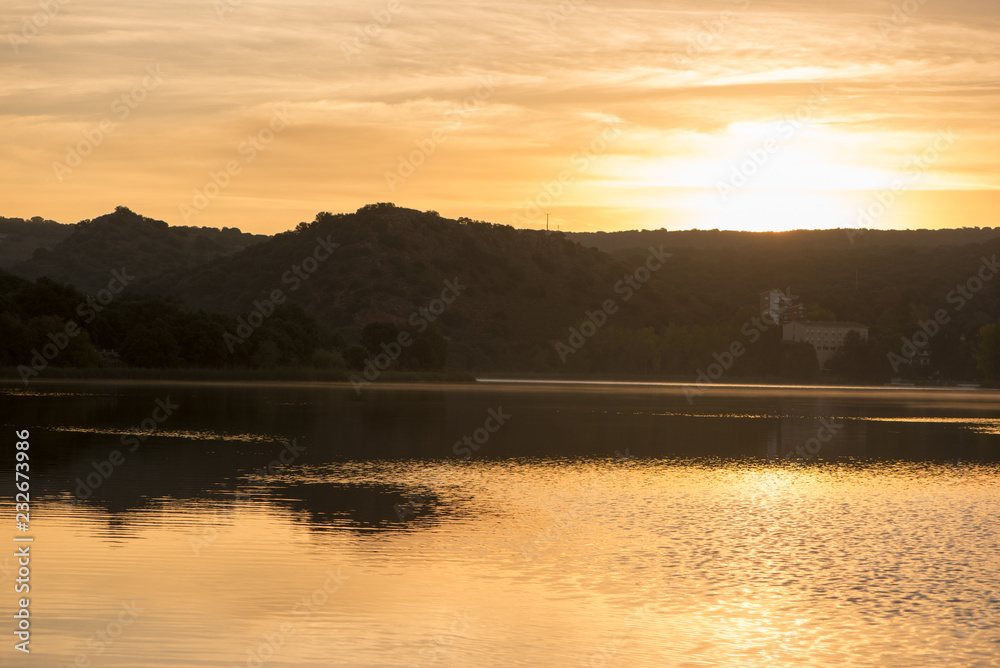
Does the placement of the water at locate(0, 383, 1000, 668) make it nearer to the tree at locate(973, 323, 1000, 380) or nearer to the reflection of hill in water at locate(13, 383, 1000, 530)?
the reflection of hill in water at locate(13, 383, 1000, 530)

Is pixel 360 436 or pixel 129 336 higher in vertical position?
pixel 129 336

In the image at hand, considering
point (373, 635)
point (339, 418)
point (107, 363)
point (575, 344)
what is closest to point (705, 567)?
point (373, 635)

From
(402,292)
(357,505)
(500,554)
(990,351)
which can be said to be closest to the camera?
(500,554)

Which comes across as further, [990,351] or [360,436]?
[990,351]

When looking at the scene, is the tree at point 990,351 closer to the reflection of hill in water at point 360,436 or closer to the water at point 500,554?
the reflection of hill in water at point 360,436

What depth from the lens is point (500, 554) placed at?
20.2 meters

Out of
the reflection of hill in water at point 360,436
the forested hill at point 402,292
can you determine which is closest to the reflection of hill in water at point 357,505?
the reflection of hill in water at point 360,436

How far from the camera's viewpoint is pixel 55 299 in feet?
349

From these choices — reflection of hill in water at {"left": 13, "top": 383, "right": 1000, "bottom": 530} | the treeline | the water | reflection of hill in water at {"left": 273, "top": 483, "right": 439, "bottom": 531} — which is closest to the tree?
reflection of hill in water at {"left": 13, "top": 383, "right": 1000, "bottom": 530}

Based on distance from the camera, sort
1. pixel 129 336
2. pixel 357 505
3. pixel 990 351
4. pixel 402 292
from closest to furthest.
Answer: pixel 357 505 → pixel 129 336 → pixel 990 351 → pixel 402 292

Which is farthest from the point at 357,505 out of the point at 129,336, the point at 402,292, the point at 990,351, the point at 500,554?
the point at 990,351

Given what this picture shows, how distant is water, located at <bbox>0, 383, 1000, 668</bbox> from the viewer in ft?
46.1

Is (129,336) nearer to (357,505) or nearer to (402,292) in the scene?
(402,292)

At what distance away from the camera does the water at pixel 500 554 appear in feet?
46.1
